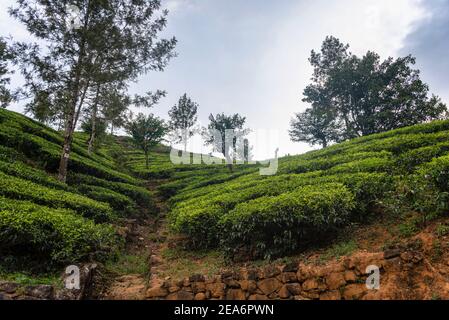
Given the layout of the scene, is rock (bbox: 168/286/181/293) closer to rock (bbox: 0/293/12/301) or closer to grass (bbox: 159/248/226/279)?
grass (bbox: 159/248/226/279)

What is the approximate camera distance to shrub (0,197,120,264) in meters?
6.73

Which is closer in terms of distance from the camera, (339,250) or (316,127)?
(339,250)

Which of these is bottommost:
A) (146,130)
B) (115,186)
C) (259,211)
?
(259,211)

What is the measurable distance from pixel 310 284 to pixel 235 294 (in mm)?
1584

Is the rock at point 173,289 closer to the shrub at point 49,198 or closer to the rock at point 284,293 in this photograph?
the rock at point 284,293

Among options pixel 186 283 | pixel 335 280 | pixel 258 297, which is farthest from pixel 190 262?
pixel 335 280

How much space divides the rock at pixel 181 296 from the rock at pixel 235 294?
2.63 ft

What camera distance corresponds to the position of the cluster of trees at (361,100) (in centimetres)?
3450

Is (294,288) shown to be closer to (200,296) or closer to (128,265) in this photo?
(200,296)

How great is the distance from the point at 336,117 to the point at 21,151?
34803mm

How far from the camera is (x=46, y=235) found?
23.2 feet

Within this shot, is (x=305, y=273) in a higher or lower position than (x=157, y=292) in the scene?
higher
